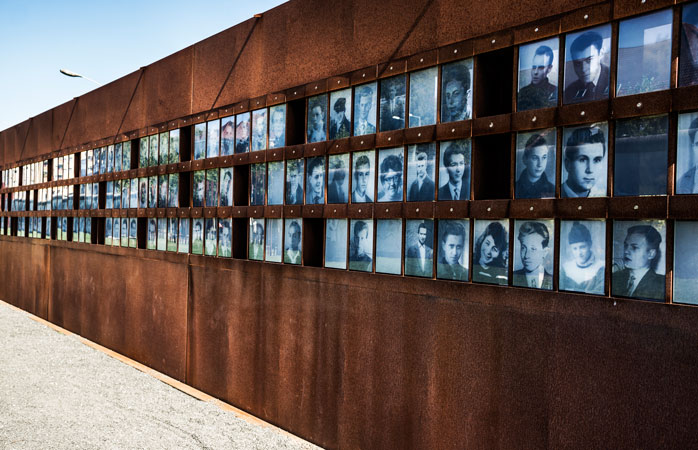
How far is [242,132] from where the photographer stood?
Result: 821cm

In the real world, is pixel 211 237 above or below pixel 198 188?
below

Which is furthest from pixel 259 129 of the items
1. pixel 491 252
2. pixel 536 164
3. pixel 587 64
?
pixel 587 64

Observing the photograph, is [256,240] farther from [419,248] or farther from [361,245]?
[419,248]

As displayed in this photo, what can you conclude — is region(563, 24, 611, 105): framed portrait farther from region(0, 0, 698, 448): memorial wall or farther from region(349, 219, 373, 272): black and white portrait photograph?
region(349, 219, 373, 272): black and white portrait photograph

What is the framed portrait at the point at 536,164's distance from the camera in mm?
4582

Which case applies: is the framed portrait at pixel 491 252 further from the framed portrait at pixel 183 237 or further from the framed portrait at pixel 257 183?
the framed portrait at pixel 183 237

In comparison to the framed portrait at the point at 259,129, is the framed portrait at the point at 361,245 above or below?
below

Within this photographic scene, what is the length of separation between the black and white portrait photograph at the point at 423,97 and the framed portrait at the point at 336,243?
1.50 metres

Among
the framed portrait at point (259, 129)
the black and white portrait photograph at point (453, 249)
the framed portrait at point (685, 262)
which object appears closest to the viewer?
the framed portrait at point (685, 262)

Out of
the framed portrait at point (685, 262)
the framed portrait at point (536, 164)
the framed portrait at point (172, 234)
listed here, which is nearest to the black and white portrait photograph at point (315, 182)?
the framed portrait at point (536, 164)

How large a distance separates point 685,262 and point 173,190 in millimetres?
8030

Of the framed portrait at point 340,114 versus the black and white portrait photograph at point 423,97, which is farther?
the framed portrait at point 340,114

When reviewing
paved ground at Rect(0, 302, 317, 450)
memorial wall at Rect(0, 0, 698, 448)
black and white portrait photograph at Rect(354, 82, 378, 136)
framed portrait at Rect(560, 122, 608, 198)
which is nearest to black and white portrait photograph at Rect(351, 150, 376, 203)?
memorial wall at Rect(0, 0, 698, 448)

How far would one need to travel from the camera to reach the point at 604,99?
4.22 metres
